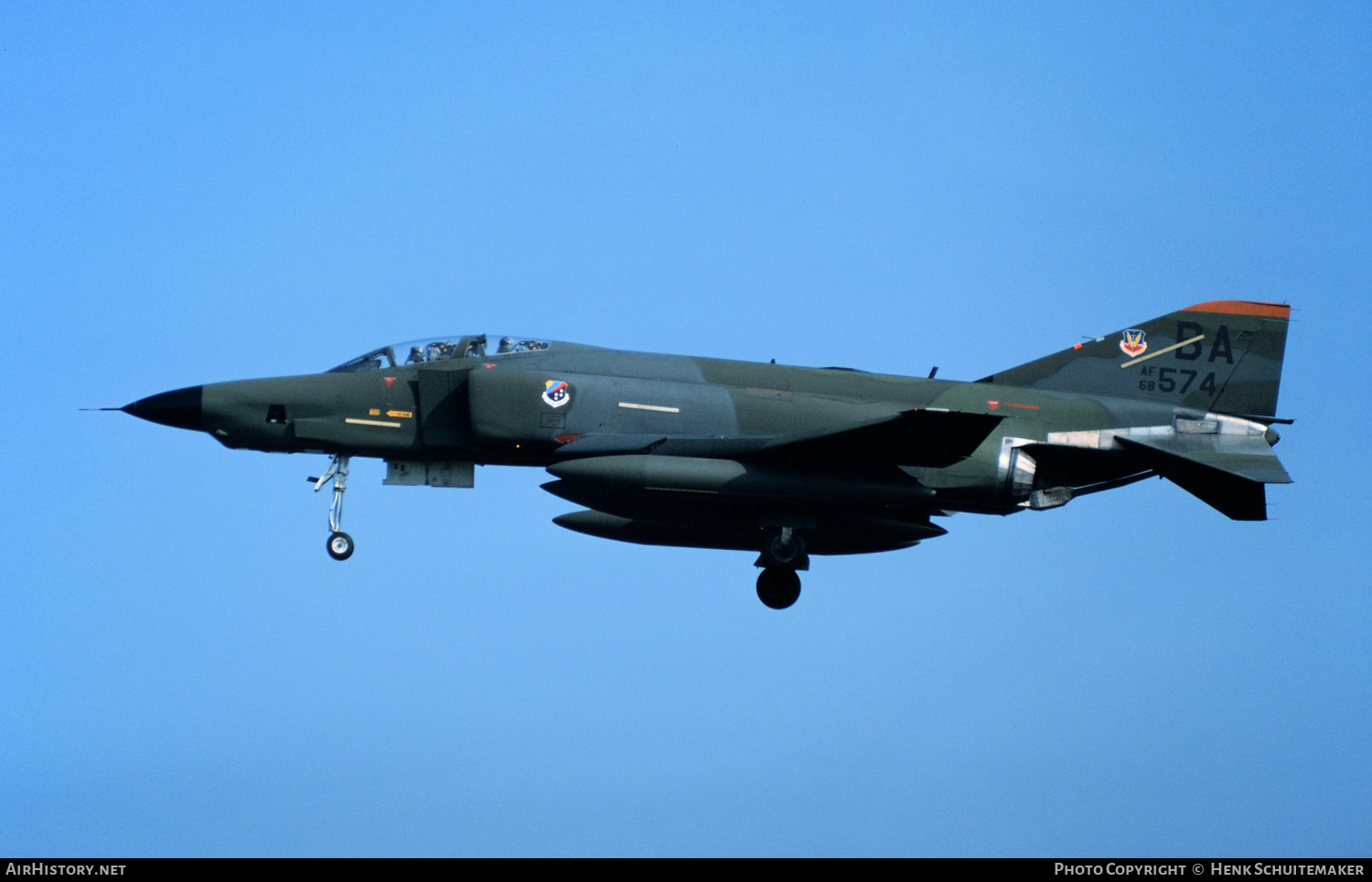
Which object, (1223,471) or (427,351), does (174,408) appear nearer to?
(427,351)

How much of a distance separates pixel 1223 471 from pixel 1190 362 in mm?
2203

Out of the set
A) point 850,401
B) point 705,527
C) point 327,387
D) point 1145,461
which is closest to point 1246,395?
point 1145,461

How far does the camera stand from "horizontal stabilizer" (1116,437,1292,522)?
18.7 metres

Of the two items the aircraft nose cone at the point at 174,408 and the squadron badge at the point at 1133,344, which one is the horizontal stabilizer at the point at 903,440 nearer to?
the squadron badge at the point at 1133,344

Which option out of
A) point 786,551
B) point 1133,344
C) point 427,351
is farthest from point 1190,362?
point 427,351

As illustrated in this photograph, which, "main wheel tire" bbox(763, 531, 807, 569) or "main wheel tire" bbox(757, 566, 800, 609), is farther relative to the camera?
"main wheel tire" bbox(757, 566, 800, 609)

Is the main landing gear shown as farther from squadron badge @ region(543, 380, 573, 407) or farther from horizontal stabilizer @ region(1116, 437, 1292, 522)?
horizontal stabilizer @ region(1116, 437, 1292, 522)

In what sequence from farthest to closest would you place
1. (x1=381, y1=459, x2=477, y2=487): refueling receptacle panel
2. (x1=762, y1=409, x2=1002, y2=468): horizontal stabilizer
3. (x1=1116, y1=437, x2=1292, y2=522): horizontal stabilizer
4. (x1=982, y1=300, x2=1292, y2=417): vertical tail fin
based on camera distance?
(x1=982, y1=300, x2=1292, y2=417): vertical tail fin → (x1=381, y1=459, x2=477, y2=487): refueling receptacle panel → (x1=1116, y1=437, x2=1292, y2=522): horizontal stabilizer → (x1=762, y1=409, x2=1002, y2=468): horizontal stabilizer

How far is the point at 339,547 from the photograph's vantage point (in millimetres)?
18844

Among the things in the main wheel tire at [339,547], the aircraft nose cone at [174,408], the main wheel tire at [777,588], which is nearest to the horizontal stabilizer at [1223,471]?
the main wheel tire at [777,588]

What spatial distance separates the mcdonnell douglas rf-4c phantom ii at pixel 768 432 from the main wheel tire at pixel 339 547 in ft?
0.05

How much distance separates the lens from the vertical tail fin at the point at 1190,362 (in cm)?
2020

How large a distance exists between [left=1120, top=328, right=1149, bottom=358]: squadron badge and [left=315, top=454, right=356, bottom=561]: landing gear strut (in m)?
10.2

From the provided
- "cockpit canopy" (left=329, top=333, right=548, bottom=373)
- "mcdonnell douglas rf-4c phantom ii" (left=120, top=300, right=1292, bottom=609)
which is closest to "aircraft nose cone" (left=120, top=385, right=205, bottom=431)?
"mcdonnell douglas rf-4c phantom ii" (left=120, top=300, right=1292, bottom=609)
